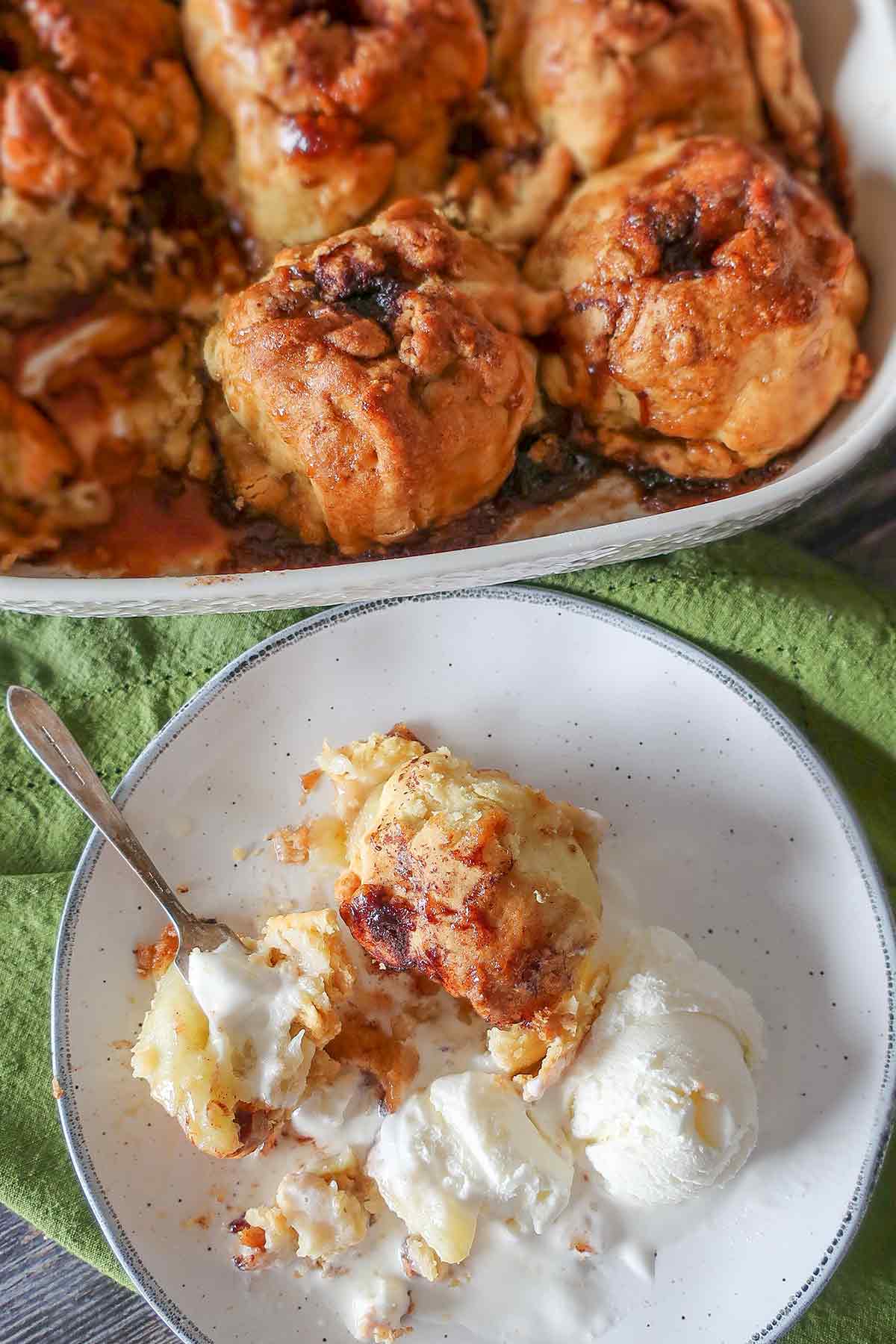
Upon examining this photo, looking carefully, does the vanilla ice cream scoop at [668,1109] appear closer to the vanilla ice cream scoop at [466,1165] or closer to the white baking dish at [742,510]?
the vanilla ice cream scoop at [466,1165]

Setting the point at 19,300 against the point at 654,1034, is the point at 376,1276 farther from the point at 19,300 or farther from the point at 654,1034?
the point at 19,300

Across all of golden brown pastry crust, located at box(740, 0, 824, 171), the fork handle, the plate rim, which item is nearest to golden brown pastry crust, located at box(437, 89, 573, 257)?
golden brown pastry crust, located at box(740, 0, 824, 171)

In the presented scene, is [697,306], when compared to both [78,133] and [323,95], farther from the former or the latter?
[78,133]

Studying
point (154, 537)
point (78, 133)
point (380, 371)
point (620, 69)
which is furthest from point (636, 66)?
point (154, 537)

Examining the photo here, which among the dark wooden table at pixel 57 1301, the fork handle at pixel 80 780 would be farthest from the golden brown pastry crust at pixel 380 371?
the dark wooden table at pixel 57 1301

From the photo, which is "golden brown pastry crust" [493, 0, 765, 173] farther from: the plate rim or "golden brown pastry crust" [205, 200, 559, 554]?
the plate rim

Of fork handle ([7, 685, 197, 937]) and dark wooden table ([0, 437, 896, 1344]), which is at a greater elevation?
fork handle ([7, 685, 197, 937])
